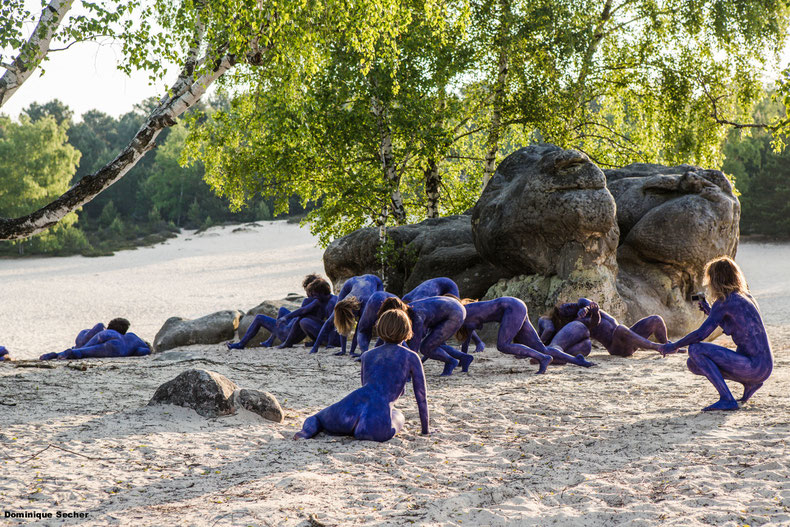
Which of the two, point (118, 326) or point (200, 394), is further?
point (118, 326)

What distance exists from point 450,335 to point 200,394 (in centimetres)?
327

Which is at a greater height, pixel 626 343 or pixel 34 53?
pixel 34 53

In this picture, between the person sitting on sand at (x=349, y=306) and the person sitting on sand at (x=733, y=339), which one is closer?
the person sitting on sand at (x=733, y=339)

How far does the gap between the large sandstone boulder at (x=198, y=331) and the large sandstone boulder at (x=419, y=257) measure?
326cm

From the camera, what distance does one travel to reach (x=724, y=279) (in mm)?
6492

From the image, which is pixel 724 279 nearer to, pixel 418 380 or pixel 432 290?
pixel 418 380

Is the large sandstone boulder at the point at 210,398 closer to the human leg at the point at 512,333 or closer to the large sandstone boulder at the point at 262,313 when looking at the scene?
the human leg at the point at 512,333

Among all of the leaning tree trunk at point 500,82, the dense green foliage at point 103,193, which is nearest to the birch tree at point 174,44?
the leaning tree trunk at point 500,82

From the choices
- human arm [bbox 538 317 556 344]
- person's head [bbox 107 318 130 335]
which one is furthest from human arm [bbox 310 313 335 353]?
person's head [bbox 107 318 130 335]

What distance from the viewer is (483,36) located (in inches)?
708

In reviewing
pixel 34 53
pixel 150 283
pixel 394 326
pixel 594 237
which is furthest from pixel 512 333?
pixel 150 283

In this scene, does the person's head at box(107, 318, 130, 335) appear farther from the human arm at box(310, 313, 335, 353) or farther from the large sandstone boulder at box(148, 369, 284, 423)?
the large sandstone boulder at box(148, 369, 284, 423)

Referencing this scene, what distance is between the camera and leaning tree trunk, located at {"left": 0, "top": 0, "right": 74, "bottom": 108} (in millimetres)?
7547

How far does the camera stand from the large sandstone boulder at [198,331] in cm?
1511
